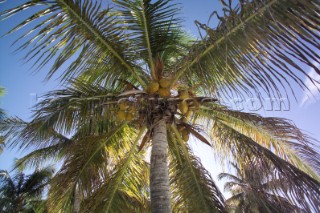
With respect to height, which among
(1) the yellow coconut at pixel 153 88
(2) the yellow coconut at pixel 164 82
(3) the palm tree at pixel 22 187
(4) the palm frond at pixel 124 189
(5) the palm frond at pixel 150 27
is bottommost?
(3) the palm tree at pixel 22 187

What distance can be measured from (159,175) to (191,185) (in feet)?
3.63

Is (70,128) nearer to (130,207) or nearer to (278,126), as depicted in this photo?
(130,207)

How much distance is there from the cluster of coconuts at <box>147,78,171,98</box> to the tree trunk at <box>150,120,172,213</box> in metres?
0.51

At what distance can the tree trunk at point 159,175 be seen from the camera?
A: 3.75 m

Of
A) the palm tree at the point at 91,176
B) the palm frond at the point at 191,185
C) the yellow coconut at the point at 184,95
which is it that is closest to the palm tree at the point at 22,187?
the palm tree at the point at 91,176

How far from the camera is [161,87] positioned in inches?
173

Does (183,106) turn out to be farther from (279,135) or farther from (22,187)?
(22,187)

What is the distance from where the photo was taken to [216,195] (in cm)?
487

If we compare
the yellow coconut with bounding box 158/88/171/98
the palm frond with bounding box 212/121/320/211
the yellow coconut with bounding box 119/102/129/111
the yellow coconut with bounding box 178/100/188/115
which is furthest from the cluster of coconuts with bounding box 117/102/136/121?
the palm frond with bounding box 212/121/320/211

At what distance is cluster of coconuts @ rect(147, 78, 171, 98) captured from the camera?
4305mm

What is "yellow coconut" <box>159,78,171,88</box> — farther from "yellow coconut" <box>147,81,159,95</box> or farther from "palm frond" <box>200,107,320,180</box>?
"palm frond" <box>200,107,320,180</box>

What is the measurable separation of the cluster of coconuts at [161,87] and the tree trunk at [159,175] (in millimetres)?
511

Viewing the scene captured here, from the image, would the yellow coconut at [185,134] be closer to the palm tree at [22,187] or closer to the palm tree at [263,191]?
the palm tree at [263,191]

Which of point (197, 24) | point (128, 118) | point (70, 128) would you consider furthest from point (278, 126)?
point (70, 128)
